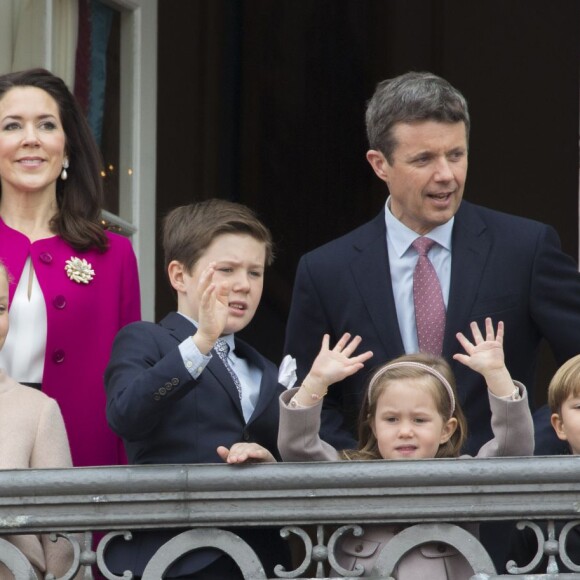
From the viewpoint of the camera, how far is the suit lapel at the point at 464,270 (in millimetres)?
5148

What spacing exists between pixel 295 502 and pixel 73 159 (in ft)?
5.07

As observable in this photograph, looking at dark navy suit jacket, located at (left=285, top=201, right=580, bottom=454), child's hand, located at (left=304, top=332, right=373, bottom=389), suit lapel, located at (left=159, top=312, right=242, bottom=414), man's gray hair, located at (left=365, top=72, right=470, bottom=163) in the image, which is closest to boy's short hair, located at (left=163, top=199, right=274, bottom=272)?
suit lapel, located at (left=159, top=312, right=242, bottom=414)

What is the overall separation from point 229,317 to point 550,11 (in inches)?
176

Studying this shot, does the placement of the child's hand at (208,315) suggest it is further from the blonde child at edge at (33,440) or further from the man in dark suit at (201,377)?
the blonde child at edge at (33,440)

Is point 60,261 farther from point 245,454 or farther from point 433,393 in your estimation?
point 433,393

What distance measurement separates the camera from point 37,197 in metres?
5.51

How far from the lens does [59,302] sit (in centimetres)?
531

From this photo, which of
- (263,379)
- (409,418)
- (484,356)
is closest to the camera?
(484,356)

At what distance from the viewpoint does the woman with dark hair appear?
17.4ft

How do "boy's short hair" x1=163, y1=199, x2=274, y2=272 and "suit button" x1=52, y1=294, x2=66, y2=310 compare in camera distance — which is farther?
"suit button" x1=52, y1=294, x2=66, y2=310

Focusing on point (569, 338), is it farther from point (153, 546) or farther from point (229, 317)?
point (153, 546)

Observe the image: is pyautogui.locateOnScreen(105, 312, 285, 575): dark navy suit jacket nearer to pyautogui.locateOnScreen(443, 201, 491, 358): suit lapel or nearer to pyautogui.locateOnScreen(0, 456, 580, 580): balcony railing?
pyautogui.locateOnScreen(0, 456, 580, 580): balcony railing

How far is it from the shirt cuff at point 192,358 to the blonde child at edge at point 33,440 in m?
0.44

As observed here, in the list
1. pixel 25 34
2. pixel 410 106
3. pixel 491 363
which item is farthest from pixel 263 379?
pixel 25 34
